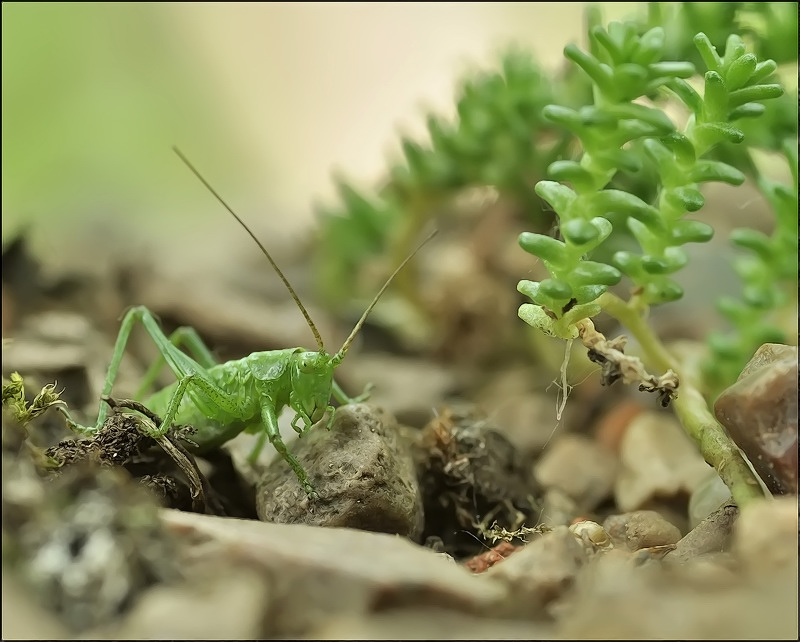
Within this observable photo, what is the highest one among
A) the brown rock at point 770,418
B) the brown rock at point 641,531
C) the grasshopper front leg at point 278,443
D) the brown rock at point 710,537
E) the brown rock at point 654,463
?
the grasshopper front leg at point 278,443

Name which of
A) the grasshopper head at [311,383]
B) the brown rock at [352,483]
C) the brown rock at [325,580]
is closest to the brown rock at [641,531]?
the brown rock at [352,483]

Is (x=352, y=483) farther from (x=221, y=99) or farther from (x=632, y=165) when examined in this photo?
(x=221, y=99)

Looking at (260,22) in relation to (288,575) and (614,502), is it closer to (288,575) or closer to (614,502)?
(614,502)

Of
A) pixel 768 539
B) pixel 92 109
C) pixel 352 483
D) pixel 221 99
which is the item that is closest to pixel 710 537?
Result: pixel 768 539

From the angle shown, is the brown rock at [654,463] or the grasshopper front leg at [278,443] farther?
the brown rock at [654,463]

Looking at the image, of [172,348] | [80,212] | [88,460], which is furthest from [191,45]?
[88,460]

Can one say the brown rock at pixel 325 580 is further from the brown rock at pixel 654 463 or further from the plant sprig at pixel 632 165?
the brown rock at pixel 654 463

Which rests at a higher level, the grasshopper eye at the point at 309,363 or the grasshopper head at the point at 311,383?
the grasshopper eye at the point at 309,363
